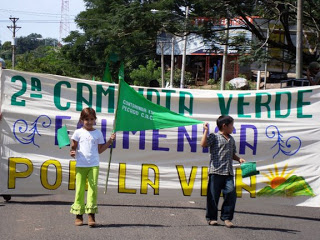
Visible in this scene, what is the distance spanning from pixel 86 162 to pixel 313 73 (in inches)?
233

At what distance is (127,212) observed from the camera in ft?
26.1

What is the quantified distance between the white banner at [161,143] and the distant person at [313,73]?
230 cm

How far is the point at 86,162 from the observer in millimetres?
7105

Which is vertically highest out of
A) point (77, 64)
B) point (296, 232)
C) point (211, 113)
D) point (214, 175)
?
point (77, 64)

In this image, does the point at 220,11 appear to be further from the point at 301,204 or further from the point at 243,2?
the point at 301,204

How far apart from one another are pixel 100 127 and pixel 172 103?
3.67 ft

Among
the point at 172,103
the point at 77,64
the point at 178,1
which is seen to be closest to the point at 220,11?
the point at 178,1

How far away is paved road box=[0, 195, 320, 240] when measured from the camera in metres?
6.70

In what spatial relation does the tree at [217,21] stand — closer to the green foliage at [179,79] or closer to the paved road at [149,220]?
the paved road at [149,220]

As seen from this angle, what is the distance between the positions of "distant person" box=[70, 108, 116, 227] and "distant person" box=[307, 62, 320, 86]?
4914 millimetres

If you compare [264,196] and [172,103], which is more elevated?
[172,103]

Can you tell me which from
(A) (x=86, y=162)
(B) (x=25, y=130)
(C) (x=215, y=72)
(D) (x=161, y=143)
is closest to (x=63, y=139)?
(A) (x=86, y=162)

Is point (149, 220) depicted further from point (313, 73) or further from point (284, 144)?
point (313, 73)

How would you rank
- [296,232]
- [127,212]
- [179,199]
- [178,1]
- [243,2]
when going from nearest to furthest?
[296,232], [127,212], [179,199], [243,2], [178,1]
